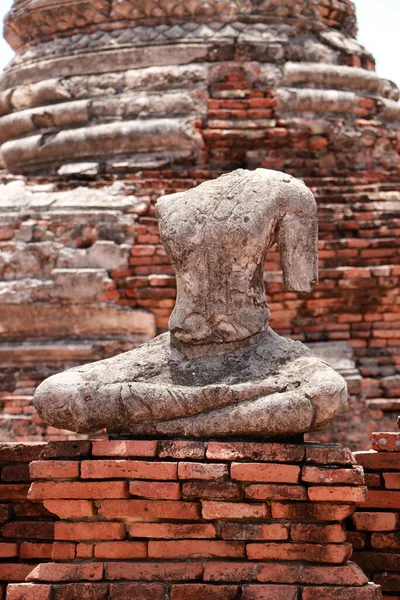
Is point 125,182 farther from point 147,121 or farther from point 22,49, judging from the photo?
point 22,49

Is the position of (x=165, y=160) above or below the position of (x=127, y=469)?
above

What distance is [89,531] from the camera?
179 inches

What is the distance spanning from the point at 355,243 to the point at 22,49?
4.47 meters

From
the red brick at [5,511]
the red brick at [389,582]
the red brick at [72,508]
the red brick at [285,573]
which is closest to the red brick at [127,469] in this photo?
the red brick at [72,508]

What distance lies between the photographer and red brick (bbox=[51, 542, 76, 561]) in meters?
4.53

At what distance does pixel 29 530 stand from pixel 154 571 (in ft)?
3.22

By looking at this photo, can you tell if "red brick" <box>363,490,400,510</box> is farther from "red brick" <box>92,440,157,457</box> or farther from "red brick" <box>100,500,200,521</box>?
"red brick" <box>92,440,157,457</box>

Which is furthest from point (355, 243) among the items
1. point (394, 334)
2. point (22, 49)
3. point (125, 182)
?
point (22, 49)

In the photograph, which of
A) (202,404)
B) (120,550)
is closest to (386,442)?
(202,404)

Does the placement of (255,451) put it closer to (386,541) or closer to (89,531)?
(89,531)

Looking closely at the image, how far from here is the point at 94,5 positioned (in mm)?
10992

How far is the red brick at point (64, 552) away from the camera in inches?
178

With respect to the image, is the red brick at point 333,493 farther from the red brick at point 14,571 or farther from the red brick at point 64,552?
the red brick at point 14,571

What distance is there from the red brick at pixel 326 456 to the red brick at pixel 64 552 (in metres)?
1.02
